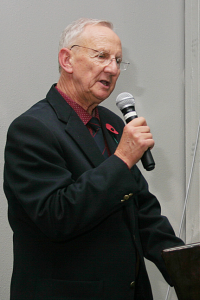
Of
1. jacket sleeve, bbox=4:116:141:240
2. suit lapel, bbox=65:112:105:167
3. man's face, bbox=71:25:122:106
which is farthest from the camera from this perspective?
man's face, bbox=71:25:122:106

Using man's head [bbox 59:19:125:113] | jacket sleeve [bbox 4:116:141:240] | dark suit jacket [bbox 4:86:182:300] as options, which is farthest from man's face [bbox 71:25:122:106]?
jacket sleeve [bbox 4:116:141:240]

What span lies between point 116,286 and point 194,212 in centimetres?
127

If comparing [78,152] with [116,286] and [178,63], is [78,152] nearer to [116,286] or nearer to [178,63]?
[116,286]

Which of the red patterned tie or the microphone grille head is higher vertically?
the microphone grille head

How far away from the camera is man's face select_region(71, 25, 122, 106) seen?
126 centimetres

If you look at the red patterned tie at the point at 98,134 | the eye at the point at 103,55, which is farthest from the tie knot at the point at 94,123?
the eye at the point at 103,55

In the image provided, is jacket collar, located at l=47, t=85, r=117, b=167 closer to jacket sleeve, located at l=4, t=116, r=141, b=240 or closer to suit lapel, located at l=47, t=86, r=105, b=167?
suit lapel, located at l=47, t=86, r=105, b=167

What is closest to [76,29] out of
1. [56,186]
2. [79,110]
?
[79,110]

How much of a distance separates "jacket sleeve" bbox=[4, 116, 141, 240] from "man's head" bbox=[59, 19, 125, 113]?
0.28 m

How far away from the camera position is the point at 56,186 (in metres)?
1.00

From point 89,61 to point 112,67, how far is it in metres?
0.09

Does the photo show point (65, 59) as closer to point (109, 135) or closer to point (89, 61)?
point (89, 61)

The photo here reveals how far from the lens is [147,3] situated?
221 centimetres

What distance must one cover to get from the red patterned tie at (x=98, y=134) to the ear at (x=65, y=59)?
220 millimetres
